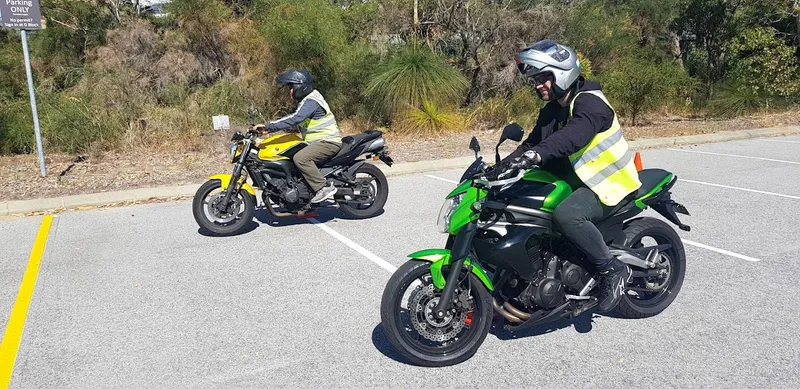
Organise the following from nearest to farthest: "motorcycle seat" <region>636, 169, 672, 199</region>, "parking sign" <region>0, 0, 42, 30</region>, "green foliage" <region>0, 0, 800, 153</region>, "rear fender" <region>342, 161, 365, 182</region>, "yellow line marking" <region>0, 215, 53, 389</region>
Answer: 1. "yellow line marking" <region>0, 215, 53, 389</region>
2. "motorcycle seat" <region>636, 169, 672, 199</region>
3. "rear fender" <region>342, 161, 365, 182</region>
4. "parking sign" <region>0, 0, 42, 30</region>
5. "green foliage" <region>0, 0, 800, 153</region>

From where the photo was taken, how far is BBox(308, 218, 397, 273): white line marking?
6.09 metres

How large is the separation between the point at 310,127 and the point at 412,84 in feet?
27.7

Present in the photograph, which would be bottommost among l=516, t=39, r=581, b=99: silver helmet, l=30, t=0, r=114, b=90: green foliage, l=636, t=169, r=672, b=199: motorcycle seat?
l=636, t=169, r=672, b=199: motorcycle seat

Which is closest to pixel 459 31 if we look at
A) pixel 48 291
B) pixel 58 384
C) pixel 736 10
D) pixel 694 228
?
pixel 736 10

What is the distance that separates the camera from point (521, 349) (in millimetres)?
4273

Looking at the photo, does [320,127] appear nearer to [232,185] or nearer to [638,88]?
[232,185]

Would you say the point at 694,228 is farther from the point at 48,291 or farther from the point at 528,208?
the point at 48,291

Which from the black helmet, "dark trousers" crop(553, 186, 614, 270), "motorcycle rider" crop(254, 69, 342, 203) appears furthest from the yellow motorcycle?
"dark trousers" crop(553, 186, 614, 270)

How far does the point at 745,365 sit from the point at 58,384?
409 centimetres

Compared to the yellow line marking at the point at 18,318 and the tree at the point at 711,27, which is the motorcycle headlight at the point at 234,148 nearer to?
the yellow line marking at the point at 18,318

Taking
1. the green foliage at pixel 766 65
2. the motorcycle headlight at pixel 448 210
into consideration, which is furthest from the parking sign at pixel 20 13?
the green foliage at pixel 766 65

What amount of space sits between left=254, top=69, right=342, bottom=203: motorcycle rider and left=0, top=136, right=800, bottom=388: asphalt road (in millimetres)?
595

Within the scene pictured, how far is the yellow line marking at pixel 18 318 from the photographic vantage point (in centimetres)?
421

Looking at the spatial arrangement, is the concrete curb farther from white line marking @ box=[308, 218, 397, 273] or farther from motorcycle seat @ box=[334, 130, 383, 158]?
motorcycle seat @ box=[334, 130, 383, 158]
